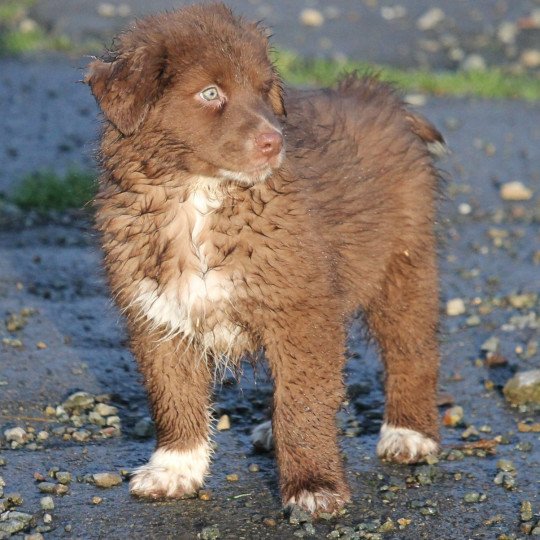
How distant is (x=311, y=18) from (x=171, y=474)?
39.5 feet

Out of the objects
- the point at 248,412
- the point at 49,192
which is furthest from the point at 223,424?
the point at 49,192

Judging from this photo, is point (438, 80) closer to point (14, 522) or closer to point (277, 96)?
point (277, 96)

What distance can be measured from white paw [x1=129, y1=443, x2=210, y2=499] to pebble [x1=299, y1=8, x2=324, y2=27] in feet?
38.6

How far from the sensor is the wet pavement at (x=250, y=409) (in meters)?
5.20

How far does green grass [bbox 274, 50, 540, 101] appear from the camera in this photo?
44.7 feet

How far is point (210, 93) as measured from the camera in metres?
4.88

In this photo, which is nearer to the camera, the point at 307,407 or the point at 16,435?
the point at 307,407

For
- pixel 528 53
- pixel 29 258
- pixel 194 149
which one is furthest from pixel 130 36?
pixel 528 53

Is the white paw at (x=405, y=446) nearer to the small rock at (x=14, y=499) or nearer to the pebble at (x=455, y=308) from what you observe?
the small rock at (x=14, y=499)

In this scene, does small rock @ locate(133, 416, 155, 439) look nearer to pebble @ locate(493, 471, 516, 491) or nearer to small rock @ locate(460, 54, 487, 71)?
pebble @ locate(493, 471, 516, 491)

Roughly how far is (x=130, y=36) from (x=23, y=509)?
6.64ft

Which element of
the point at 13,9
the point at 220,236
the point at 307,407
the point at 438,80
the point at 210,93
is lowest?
the point at 13,9

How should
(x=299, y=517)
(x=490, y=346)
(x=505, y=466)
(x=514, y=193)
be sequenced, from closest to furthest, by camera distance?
(x=299, y=517) < (x=505, y=466) < (x=490, y=346) < (x=514, y=193)

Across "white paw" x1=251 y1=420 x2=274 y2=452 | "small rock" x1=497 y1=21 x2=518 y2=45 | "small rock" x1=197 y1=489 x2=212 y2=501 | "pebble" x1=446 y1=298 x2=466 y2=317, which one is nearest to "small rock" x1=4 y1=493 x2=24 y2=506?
"small rock" x1=197 y1=489 x2=212 y2=501
